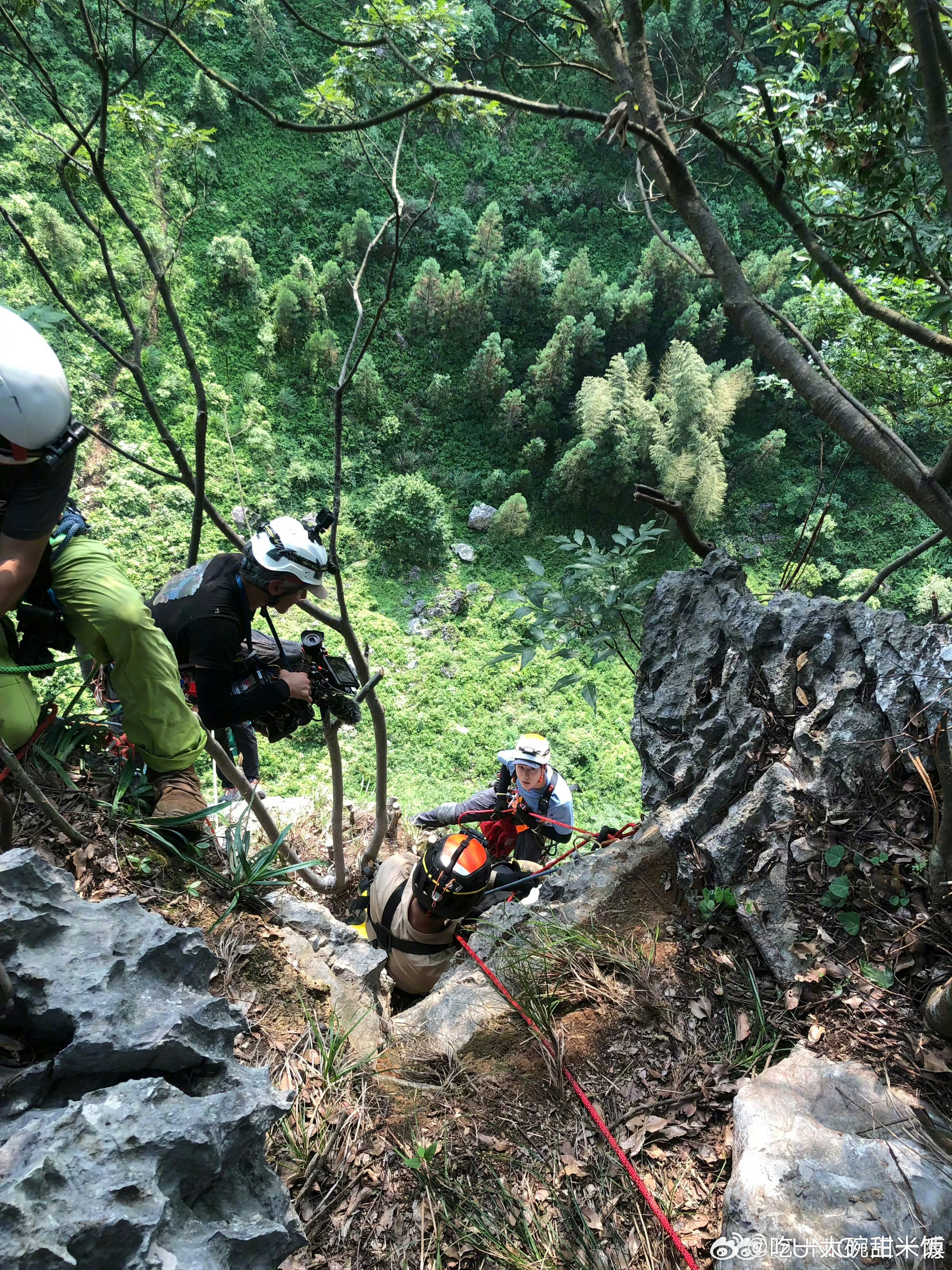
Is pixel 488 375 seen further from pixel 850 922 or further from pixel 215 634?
pixel 850 922

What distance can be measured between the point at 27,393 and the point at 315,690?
1325mm

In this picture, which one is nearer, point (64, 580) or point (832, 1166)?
point (832, 1166)

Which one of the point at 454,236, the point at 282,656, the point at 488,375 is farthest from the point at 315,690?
the point at 454,236

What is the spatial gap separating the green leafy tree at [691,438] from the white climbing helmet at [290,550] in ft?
27.2

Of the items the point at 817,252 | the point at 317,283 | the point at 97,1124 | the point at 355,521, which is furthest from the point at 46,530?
the point at 317,283

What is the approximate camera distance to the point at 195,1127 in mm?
1161

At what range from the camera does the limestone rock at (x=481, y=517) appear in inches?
409

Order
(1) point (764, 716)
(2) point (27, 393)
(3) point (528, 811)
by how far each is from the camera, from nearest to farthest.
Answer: (2) point (27, 393)
(1) point (764, 716)
(3) point (528, 811)

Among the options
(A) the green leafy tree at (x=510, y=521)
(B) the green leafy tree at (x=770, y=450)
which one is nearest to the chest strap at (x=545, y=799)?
(A) the green leafy tree at (x=510, y=521)

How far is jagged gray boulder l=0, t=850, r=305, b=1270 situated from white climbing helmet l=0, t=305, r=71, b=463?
3.08 feet

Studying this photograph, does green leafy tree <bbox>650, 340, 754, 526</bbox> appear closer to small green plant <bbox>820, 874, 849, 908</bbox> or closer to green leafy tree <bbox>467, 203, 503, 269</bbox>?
green leafy tree <bbox>467, 203, 503, 269</bbox>

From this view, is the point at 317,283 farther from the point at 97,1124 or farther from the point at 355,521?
the point at 97,1124

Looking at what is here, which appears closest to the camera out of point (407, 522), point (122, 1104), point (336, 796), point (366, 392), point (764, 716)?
point (122, 1104)

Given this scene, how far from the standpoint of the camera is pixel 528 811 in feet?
13.7
